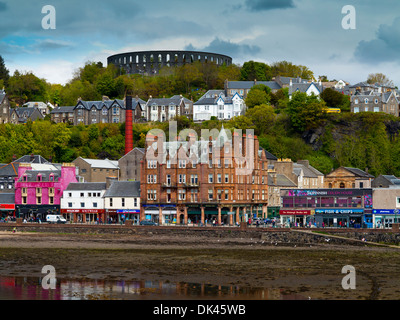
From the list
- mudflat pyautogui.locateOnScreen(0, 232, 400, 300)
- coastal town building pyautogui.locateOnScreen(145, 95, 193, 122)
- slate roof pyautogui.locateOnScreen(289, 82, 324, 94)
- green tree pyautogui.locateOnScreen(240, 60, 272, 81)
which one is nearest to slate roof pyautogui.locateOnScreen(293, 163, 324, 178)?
slate roof pyautogui.locateOnScreen(289, 82, 324, 94)

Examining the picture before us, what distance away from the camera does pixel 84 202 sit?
99.7m

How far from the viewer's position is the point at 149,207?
95.4 metres

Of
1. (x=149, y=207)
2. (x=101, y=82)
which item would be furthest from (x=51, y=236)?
(x=101, y=82)

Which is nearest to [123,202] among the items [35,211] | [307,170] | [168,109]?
[35,211]

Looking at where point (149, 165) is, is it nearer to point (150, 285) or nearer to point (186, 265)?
point (186, 265)

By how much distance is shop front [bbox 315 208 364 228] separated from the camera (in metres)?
90.6

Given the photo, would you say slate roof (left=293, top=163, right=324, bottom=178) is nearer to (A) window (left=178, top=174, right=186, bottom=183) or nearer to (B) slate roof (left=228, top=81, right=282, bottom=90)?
(A) window (left=178, top=174, right=186, bottom=183)

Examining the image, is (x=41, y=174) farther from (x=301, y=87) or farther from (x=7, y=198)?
(x=301, y=87)

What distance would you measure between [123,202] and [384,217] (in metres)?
35.4

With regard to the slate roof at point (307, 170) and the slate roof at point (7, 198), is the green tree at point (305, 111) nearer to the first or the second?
the slate roof at point (307, 170)

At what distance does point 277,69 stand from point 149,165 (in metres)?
86.8

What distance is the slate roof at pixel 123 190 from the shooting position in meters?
97.4

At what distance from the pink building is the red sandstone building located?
559 inches

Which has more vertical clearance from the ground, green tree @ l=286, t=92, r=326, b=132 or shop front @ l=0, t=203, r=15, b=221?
green tree @ l=286, t=92, r=326, b=132
